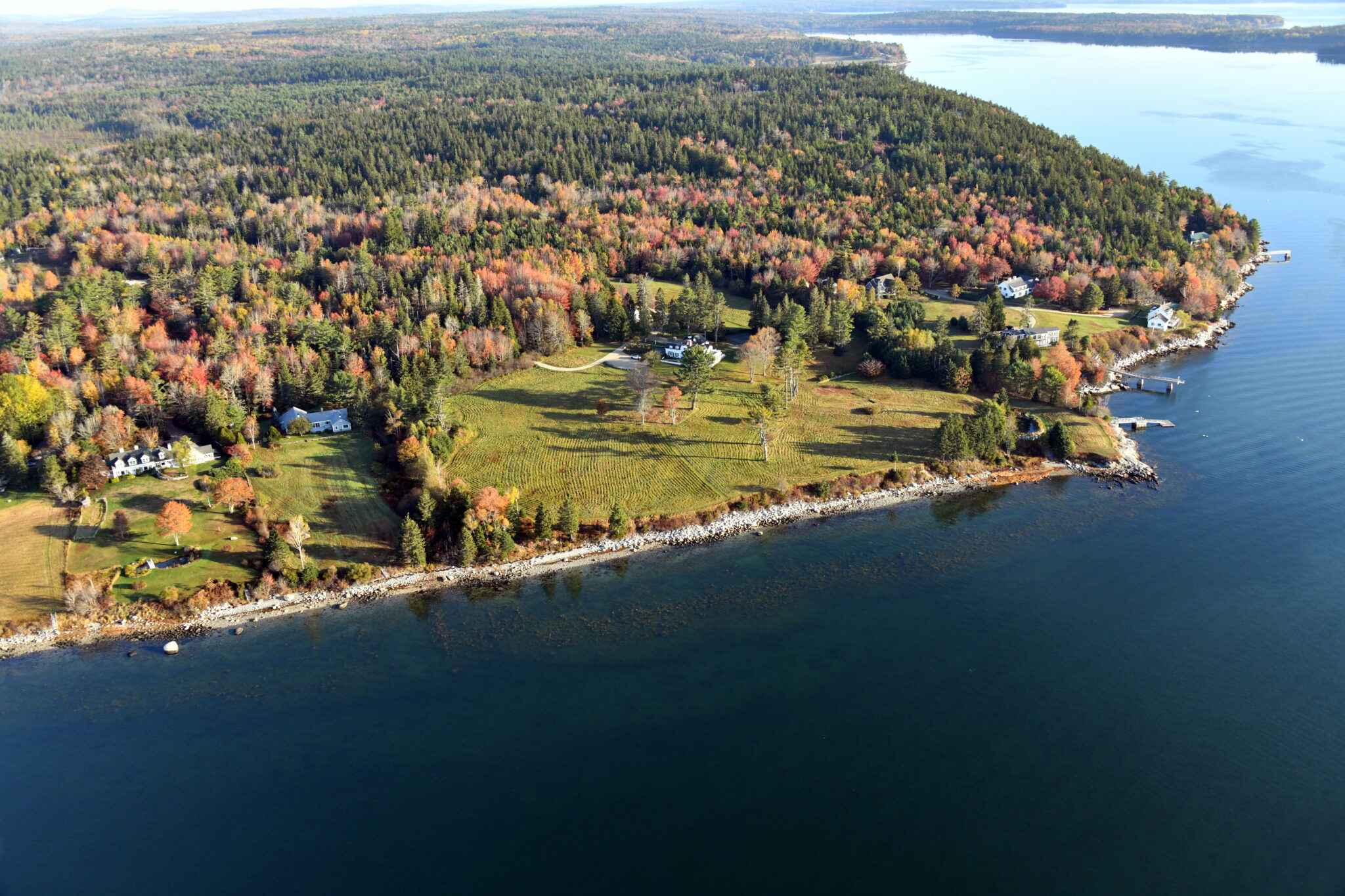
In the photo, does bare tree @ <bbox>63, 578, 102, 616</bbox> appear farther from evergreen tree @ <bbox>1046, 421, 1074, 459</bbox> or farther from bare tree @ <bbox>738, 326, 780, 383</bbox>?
evergreen tree @ <bbox>1046, 421, 1074, 459</bbox>

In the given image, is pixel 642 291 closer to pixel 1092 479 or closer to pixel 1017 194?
pixel 1092 479

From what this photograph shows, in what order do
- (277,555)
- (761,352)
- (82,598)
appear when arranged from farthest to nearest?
(761,352), (277,555), (82,598)

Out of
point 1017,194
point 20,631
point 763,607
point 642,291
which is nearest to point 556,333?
point 642,291

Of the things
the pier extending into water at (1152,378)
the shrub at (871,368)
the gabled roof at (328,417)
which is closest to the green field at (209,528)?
the gabled roof at (328,417)

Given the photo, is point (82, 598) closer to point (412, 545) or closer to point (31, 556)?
point (31, 556)

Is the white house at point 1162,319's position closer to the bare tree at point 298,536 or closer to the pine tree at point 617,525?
the pine tree at point 617,525

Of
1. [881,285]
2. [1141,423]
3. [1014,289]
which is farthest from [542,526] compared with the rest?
[1014,289]
